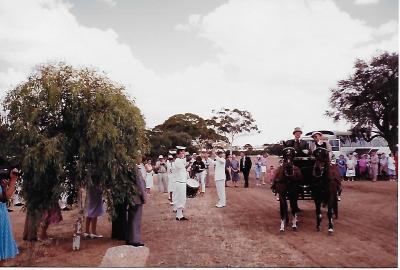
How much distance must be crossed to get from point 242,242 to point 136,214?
6.16 ft

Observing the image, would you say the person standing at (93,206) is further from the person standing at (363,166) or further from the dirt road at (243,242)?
the person standing at (363,166)

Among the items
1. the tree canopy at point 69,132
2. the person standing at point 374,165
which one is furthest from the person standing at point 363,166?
the tree canopy at point 69,132

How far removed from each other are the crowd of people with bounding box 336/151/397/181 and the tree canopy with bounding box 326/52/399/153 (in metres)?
1.02

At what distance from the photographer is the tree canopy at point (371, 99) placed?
42.7 feet

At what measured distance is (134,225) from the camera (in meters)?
7.57

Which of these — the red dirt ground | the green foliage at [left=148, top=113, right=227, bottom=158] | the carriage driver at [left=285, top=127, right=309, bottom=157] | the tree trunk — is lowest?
the red dirt ground

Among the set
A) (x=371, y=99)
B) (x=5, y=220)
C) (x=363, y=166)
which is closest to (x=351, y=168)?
(x=363, y=166)

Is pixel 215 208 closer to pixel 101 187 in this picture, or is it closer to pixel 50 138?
pixel 101 187

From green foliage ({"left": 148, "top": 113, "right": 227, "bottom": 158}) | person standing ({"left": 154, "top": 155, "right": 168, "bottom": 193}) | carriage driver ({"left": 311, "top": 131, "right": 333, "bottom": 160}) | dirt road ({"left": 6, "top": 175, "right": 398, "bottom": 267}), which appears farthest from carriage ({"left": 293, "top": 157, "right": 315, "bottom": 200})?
person standing ({"left": 154, "top": 155, "right": 168, "bottom": 193})

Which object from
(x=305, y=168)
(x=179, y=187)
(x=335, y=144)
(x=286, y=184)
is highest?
(x=335, y=144)

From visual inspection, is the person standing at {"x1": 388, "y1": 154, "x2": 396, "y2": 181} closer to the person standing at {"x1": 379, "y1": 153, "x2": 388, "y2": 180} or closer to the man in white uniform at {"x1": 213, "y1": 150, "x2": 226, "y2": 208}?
the person standing at {"x1": 379, "y1": 153, "x2": 388, "y2": 180}

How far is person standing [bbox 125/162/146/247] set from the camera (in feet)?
24.8

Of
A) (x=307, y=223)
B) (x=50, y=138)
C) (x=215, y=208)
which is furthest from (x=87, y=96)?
(x=215, y=208)

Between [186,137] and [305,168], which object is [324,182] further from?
[186,137]
